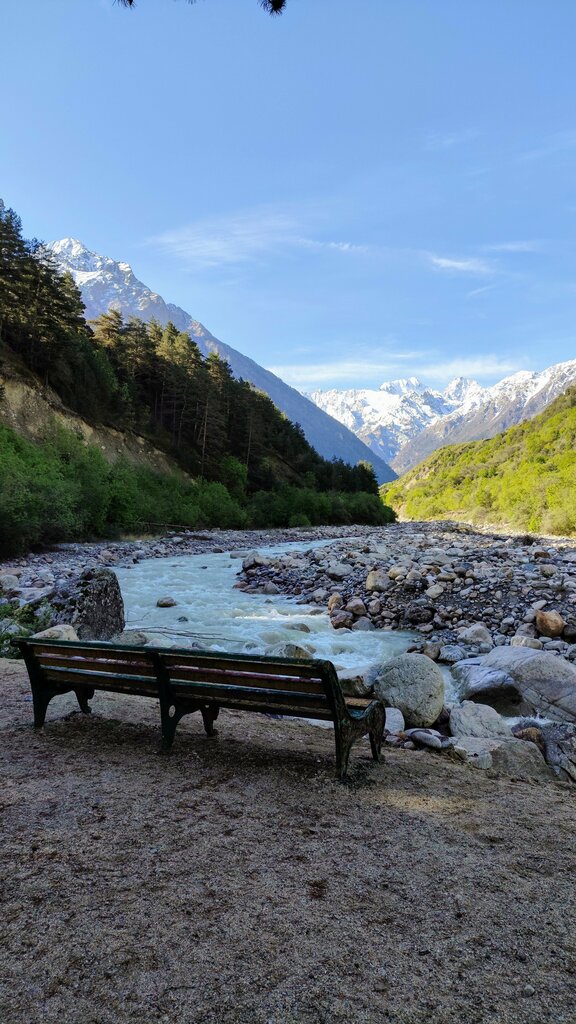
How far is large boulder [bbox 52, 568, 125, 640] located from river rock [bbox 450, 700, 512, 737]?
615cm

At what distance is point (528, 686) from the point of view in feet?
22.1

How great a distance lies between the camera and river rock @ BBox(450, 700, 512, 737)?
18.7 feet

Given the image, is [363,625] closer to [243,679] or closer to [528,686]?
[528,686]

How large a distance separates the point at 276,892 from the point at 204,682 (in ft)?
5.76

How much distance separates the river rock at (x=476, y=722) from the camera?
225 inches

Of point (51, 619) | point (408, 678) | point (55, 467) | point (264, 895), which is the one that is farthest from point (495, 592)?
point (55, 467)

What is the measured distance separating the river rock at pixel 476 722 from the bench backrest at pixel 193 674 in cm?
272

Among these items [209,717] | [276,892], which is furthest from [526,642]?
[276,892]

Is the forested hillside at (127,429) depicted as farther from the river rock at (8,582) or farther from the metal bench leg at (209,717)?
the metal bench leg at (209,717)

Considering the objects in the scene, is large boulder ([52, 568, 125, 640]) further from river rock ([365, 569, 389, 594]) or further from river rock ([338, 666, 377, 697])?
river rock ([365, 569, 389, 594])

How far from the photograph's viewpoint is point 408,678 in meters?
6.05

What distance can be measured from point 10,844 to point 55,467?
2476 centimetres

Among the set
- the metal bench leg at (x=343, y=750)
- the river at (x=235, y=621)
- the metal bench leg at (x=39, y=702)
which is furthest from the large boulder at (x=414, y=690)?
the metal bench leg at (x=39, y=702)

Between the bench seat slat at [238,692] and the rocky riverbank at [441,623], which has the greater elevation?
the bench seat slat at [238,692]
